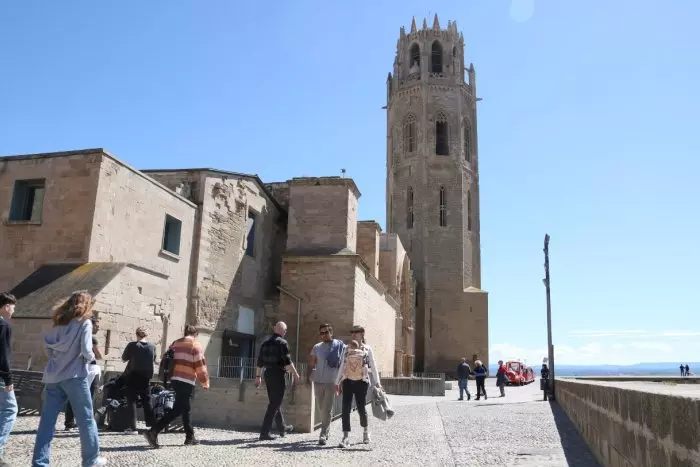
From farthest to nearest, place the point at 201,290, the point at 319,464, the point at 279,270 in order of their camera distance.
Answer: the point at 279,270, the point at 201,290, the point at 319,464

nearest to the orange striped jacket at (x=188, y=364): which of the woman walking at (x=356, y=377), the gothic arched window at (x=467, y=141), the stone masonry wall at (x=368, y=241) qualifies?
the woman walking at (x=356, y=377)

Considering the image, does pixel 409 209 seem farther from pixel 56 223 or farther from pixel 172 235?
pixel 56 223

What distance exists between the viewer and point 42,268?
1301 cm

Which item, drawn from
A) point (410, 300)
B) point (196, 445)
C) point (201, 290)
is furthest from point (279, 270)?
point (410, 300)

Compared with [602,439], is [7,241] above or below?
above

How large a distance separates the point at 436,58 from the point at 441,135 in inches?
329

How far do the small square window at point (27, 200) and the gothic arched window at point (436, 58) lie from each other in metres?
45.7

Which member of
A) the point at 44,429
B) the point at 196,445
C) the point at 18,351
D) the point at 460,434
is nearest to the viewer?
the point at 44,429

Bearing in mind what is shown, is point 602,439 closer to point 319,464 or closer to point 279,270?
point 319,464

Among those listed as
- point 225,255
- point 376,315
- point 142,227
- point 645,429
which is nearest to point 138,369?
point 645,429

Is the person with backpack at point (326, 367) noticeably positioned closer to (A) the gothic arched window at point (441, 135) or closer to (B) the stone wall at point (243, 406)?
(B) the stone wall at point (243, 406)

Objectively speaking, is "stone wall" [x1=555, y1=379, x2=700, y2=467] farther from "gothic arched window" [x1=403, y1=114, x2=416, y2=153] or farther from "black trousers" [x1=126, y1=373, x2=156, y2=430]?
"gothic arched window" [x1=403, y1=114, x2=416, y2=153]

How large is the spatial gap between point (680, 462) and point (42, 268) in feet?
43.3

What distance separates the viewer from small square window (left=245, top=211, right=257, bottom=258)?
63.3 ft
